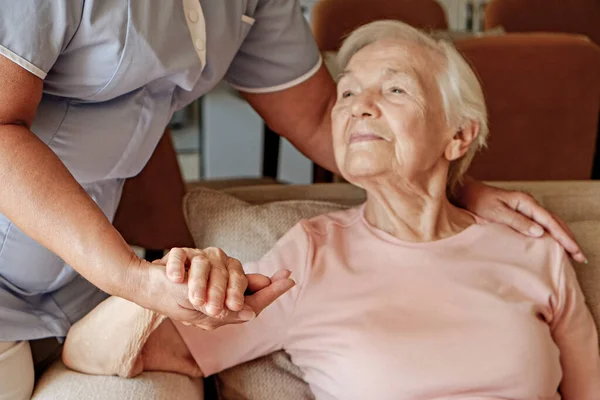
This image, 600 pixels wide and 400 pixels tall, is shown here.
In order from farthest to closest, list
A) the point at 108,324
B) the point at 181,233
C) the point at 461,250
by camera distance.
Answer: the point at 181,233, the point at 461,250, the point at 108,324

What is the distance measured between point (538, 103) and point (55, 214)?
78.2 inches

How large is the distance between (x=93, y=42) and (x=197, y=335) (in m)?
0.54

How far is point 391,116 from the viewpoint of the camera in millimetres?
1455

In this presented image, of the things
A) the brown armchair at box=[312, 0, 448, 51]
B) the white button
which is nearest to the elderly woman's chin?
the white button

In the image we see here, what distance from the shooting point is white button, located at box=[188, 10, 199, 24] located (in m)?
1.25

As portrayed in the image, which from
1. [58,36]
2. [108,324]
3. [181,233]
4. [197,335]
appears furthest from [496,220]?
[181,233]

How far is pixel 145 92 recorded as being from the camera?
1.31m

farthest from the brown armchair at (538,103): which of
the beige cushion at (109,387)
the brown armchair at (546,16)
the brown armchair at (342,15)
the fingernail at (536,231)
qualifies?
the beige cushion at (109,387)

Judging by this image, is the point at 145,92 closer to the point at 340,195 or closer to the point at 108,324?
the point at 108,324

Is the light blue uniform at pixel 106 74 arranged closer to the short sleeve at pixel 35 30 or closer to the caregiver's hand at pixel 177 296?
the short sleeve at pixel 35 30

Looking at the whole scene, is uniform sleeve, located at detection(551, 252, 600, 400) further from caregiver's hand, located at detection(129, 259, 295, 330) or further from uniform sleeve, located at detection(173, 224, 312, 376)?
caregiver's hand, located at detection(129, 259, 295, 330)

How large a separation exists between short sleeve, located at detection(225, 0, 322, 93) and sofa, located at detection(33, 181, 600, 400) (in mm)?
245

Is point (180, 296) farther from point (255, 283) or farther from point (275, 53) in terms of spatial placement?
point (275, 53)

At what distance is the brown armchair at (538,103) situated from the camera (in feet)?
8.34
